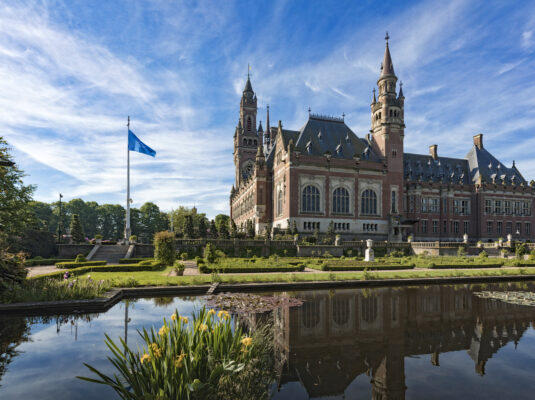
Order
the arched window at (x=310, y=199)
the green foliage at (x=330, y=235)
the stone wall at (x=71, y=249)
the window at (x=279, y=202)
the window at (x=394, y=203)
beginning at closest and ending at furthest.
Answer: the stone wall at (x=71, y=249)
the green foliage at (x=330, y=235)
the arched window at (x=310, y=199)
the window at (x=279, y=202)
the window at (x=394, y=203)

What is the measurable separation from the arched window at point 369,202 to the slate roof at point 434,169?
50.5 ft

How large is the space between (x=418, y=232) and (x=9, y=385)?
223ft

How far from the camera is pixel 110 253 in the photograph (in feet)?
118

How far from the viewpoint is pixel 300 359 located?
839 cm

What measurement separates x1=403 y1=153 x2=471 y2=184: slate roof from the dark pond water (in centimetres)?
5735

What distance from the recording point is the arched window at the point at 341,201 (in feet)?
176

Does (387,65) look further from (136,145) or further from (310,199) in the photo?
(136,145)

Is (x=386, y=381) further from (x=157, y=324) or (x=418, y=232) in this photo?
(x=418, y=232)

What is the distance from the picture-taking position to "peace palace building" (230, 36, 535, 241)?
52.5m

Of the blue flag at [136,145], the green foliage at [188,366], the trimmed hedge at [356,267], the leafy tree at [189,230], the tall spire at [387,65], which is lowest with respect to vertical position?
the trimmed hedge at [356,267]

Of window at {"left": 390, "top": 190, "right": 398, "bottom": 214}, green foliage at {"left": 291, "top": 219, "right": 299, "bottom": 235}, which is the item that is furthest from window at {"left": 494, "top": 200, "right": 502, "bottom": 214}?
green foliage at {"left": 291, "top": 219, "right": 299, "bottom": 235}

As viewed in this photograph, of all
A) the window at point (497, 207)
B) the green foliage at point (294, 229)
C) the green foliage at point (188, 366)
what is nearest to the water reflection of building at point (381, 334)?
the green foliage at point (188, 366)

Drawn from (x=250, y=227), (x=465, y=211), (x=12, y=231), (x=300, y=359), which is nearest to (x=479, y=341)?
(x=300, y=359)

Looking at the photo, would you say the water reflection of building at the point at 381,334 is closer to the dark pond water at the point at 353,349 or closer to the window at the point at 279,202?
the dark pond water at the point at 353,349
